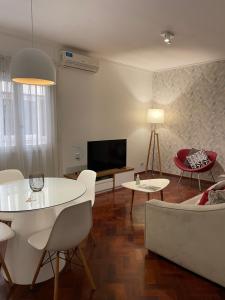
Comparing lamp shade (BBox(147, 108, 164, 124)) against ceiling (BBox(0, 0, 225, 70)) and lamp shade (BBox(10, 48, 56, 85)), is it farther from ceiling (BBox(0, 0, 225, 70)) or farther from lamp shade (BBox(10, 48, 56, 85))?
lamp shade (BBox(10, 48, 56, 85))

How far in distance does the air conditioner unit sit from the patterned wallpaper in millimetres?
2096

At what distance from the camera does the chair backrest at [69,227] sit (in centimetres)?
159

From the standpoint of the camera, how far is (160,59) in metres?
4.82

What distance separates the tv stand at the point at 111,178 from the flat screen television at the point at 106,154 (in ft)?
0.43

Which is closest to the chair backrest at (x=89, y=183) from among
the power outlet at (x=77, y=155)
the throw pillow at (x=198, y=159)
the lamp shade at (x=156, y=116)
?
the power outlet at (x=77, y=155)

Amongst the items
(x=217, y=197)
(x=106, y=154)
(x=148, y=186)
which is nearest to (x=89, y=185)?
(x=148, y=186)

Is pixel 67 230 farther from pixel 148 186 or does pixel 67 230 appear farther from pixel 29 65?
pixel 148 186

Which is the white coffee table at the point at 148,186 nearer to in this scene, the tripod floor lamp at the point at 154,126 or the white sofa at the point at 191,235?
the white sofa at the point at 191,235

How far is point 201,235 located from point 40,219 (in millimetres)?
1372

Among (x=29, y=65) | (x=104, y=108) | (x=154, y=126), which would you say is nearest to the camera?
(x=29, y=65)

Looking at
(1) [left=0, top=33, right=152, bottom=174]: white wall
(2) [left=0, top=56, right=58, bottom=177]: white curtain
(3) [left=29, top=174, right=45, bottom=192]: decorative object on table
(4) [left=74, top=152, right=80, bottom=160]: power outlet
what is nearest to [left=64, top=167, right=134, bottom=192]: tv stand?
(4) [left=74, top=152, right=80, bottom=160]: power outlet

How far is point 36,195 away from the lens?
6.63 feet

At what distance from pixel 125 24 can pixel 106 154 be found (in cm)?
234

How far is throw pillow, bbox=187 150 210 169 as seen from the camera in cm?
478
